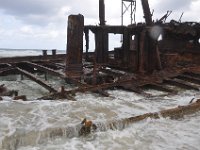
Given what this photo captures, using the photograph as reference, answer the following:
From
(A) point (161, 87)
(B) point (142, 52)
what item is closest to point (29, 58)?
(B) point (142, 52)

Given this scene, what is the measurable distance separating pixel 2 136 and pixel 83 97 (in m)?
3.49

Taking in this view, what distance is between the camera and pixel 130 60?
13.9 m

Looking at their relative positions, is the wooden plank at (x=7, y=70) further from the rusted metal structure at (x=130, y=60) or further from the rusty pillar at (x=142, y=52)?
the rusty pillar at (x=142, y=52)

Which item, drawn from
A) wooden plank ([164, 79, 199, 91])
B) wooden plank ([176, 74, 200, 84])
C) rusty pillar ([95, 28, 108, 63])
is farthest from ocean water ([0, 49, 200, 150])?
rusty pillar ([95, 28, 108, 63])

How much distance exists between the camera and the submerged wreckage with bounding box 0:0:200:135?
34.0 feet

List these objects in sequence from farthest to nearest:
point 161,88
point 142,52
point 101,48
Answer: point 101,48, point 142,52, point 161,88

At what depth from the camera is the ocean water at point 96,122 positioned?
18.7 feet

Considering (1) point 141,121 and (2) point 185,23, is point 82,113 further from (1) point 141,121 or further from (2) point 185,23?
(2) point 185,23

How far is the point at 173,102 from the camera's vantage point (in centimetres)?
851

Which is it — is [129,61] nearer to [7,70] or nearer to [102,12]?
[102,12]

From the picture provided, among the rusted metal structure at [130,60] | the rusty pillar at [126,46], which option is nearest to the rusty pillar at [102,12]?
the rusted metal structure at [130,60]

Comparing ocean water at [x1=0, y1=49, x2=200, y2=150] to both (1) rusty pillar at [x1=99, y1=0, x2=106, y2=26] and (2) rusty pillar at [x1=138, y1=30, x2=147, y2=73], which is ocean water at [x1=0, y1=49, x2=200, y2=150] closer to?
(2) rusty pillar at [x1=138, y1=30, x2=147, y2=73]

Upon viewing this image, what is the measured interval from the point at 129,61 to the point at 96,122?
7685mm

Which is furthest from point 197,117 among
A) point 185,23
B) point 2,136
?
point 185,23
